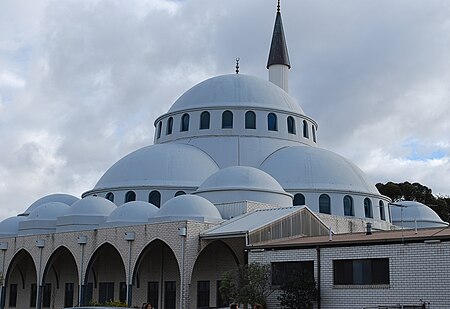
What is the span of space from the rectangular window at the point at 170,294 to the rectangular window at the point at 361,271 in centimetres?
1264

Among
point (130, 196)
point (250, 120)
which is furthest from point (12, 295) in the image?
point (250, 120)

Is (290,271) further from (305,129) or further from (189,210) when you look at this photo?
(305,129)

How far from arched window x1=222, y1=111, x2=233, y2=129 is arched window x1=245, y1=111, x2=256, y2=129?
3.30 ft

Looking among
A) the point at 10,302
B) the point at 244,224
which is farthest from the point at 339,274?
the point at 10,302

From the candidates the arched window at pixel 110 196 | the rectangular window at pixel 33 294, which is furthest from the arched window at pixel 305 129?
the rectangular window at pixel 33 294

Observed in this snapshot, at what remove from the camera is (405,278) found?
24.6 metres

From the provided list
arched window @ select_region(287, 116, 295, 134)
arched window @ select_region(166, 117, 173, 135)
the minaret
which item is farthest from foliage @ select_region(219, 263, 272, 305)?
the minaret

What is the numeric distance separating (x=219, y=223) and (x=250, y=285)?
7.92 metres

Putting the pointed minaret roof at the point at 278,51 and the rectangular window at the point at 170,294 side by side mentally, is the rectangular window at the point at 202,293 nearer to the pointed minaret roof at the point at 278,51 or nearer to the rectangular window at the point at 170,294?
the rectangular window at the point at 170,294

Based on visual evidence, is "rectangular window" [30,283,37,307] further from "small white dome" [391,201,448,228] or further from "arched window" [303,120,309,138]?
"small white dome" [391,201,448,228]

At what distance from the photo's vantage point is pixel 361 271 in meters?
26.0

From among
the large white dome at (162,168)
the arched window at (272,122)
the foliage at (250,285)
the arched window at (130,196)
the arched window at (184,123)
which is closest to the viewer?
the foliage at (250,285)

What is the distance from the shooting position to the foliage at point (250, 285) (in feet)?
90.9

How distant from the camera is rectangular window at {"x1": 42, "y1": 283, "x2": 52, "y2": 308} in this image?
4338 centimetres
